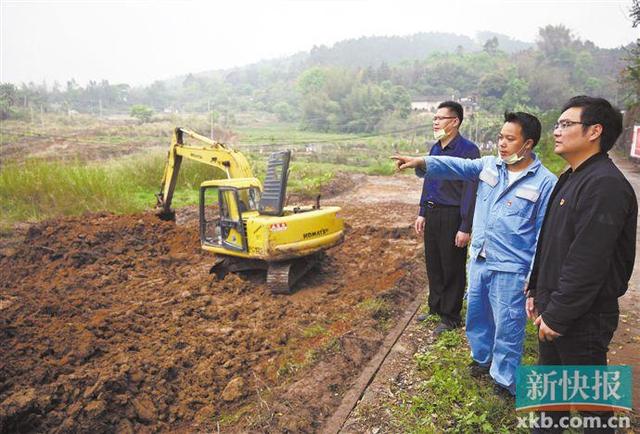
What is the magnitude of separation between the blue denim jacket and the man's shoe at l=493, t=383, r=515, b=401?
0.91m

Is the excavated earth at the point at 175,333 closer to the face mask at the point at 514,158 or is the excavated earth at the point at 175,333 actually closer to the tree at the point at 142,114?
the face mask at the point at 514,158

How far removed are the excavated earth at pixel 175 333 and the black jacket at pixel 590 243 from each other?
1.96 m

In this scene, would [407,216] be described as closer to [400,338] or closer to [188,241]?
[188,241]

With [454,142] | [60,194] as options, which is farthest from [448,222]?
[60,194]

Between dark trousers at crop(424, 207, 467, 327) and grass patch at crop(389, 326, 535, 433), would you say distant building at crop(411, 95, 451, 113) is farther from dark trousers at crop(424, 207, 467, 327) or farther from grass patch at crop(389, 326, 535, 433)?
grass patch at crop(389, 326, 535, 433)

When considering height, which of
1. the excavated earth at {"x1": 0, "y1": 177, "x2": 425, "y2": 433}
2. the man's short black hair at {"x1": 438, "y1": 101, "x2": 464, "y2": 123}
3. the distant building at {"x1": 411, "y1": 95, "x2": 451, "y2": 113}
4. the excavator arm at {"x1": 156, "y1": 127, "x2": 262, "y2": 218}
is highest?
the distant building at {"x1": 411, "y1": 95, "x2": 451, "y2": 113}

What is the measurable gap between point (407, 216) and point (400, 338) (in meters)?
7.14

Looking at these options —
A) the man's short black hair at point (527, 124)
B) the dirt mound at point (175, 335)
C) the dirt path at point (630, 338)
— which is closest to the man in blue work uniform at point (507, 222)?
the man's short black hair at point (527, 124)

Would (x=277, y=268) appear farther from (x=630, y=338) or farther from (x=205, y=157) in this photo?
(x=630, y=338)

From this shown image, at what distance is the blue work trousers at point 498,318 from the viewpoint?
9.65 ft

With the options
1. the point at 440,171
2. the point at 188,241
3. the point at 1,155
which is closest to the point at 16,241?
the point at 188,241

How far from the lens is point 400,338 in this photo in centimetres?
437

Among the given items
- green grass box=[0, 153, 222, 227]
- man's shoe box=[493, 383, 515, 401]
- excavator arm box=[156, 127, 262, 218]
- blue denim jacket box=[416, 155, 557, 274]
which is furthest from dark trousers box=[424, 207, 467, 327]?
green grass box=[0, 153, 222, 227]

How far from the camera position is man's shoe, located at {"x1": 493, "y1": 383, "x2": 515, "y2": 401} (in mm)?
3223
